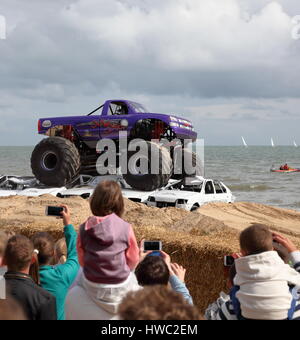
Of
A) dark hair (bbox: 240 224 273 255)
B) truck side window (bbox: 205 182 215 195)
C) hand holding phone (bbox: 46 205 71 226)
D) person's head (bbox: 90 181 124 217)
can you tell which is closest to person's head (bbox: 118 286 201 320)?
dark hair (bbox: 240 224 273 255)

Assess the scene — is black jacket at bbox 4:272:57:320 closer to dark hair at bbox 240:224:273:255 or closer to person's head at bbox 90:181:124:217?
person's head at bbox 90:181:124:217

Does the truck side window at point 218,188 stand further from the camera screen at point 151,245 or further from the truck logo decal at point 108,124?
the camera screen at point 151,245

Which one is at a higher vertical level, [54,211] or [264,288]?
[54,211]

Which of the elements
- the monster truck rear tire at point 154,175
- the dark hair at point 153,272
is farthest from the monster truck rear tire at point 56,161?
the dark hair at point 153,272

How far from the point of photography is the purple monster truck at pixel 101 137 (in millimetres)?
11969

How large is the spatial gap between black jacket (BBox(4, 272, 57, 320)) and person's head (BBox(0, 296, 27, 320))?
3 cm

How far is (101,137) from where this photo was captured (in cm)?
1262

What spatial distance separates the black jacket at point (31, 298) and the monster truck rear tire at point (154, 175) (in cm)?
908

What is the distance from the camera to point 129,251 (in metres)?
2.81

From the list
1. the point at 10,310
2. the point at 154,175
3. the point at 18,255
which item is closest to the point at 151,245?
the point at 18,255

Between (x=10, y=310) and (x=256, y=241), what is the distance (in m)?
1.50

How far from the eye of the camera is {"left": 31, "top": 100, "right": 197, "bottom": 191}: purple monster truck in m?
12.0

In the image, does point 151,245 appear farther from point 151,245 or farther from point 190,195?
point 190,195
